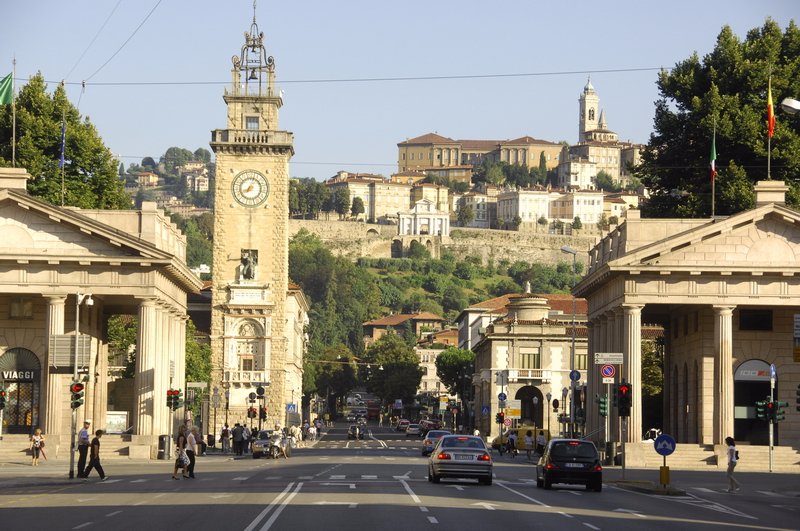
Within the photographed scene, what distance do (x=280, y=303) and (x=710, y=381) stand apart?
169 ft

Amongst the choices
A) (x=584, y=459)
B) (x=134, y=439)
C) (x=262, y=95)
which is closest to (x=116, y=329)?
(x=134, y=439)

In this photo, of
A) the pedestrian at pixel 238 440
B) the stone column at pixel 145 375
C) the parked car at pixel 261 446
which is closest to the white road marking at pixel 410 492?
the stone column at pixel 145 375

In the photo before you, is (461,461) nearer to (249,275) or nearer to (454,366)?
(249,275)

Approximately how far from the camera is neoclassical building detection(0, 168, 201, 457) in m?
66.8

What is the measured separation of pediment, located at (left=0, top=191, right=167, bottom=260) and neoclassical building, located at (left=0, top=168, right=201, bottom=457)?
0.15 ft

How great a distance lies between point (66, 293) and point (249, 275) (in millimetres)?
47562

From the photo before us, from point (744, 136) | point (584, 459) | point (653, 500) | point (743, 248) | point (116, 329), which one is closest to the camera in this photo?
point (653, 500)

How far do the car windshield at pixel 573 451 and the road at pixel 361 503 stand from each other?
1117mm

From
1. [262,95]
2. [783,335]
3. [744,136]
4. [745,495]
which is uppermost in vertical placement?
[262,95]

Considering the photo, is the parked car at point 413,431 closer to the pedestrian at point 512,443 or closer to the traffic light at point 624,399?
the pedestrian at point 512,443

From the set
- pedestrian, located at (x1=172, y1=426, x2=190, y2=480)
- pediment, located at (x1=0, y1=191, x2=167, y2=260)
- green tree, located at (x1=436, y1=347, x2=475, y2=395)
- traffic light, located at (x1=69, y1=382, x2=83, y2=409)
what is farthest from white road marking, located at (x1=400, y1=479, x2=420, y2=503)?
green tree, located at (x1=436, y1=347, x2=475, y2=395)

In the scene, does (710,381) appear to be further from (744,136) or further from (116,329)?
(116,329)

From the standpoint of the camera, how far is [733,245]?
6731cm

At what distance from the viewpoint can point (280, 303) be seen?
115m
